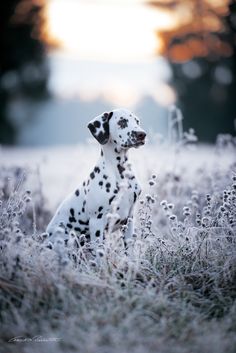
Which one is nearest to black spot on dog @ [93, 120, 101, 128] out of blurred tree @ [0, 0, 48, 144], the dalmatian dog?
the dalmatian dog

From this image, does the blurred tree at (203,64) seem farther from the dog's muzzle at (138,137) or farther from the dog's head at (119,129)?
the dog's muzzle at (138,137)

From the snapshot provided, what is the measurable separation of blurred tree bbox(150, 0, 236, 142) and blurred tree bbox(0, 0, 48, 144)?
221 inches

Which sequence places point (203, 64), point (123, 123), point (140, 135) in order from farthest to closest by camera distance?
1. point (203, 64)
2. point (123, 123)
3. point (140, 135)

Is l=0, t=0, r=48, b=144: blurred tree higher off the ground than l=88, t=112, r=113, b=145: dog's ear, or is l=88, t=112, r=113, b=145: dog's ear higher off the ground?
l=0, t=0, r=48, b=144: blurred tree

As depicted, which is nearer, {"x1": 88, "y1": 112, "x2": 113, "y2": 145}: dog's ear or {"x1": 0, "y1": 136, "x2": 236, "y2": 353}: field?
{"x1": 0, "y1": 136, "x2": 236, "y2": 353}: field

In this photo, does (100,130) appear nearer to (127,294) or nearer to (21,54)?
(127,294)

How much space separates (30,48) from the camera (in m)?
24.2

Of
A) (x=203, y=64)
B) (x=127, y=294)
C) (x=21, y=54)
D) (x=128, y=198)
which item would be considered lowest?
(x=127, y=294)

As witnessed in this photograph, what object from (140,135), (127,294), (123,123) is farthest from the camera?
(123,123)

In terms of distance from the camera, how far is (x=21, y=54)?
24.2m

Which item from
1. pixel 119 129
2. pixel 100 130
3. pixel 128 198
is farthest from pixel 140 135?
pixel 128 198

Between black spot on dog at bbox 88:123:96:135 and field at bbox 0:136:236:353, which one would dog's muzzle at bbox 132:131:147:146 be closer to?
black spot on dog at bbox 88:123:96:135

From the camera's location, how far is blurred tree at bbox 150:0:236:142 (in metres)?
22.0

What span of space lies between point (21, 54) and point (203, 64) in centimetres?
761
